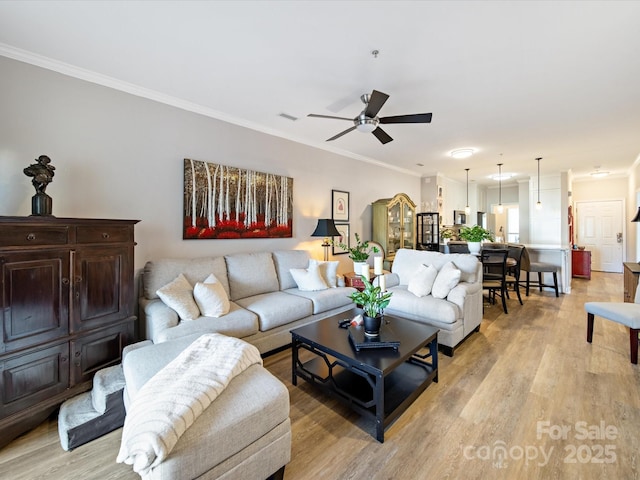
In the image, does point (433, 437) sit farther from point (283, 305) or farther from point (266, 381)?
point (283, 305)

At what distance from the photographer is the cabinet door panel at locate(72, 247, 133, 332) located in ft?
6.82

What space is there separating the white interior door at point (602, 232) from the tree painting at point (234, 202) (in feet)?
29.0

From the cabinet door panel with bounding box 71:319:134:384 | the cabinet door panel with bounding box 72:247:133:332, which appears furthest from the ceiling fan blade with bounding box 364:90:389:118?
the cabinet door panel with bounding box 71:319:134:384

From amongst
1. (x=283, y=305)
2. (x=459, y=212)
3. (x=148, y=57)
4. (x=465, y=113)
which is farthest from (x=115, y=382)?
(x=459, y=212)

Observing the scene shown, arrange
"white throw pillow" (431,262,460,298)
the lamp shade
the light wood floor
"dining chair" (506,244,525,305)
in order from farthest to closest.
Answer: "dining chair" (506,244,525,305)
the lamp shade
"white throw pillow" (431,262,460,298)
the light wood floor

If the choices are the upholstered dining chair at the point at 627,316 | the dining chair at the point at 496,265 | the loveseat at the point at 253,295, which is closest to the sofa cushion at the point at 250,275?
the loveseat at the point at 253,295

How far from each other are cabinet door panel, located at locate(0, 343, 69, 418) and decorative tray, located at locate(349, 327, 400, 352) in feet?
6.76

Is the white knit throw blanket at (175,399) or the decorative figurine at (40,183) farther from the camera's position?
the decorative figurine at (40,183)

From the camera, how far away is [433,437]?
5.89ft

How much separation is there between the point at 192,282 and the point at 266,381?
1665 mm

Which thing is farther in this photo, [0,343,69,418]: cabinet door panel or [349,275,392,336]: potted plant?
[349,275,392,336]: potted plant

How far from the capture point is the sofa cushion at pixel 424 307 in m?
2.91

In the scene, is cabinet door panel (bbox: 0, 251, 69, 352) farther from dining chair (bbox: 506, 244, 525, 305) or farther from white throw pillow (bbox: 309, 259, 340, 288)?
dining chair (bbox: 506, 244, 525, 305)

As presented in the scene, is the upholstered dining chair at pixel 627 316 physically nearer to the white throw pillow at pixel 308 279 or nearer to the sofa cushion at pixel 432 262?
the sofa cushion at pixel 432 262
